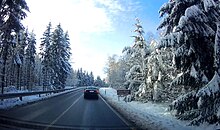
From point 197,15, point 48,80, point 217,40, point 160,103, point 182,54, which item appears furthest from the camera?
point 48,80

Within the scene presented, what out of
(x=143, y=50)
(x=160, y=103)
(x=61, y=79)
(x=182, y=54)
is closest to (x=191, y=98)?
(x=182, y=54)

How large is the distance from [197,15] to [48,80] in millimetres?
53681

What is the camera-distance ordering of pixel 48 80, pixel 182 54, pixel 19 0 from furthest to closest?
pixel 48 80, pixel 19 0, pixel 182 54

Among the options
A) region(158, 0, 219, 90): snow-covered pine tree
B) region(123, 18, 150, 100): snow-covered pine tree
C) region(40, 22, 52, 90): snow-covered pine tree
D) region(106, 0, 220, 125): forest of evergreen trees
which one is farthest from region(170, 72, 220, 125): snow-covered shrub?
region(40, 22, 52, 90): snow-covered pine tree

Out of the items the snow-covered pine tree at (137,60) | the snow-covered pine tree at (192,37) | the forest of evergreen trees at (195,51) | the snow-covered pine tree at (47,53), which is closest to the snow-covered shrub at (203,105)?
the forest of evergreen trees at (195,51)

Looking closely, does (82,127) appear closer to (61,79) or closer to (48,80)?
(48,80)

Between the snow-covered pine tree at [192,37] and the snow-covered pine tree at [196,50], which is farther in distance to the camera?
the snow-covered pine tree at [192,37]

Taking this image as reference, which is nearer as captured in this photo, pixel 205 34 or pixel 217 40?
pixel 217 40

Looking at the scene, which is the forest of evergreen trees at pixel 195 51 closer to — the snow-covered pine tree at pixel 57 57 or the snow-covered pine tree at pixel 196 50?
the snow-covered pine tree at pixel 196 50

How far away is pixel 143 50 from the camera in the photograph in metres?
29.4

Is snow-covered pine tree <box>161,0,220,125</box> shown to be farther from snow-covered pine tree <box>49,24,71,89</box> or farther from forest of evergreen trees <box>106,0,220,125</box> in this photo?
snow-covered pine tree <box>49,24,71,89</box>

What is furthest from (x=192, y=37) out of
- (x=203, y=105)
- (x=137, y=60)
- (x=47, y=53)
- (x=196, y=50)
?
(x=47, y=53)

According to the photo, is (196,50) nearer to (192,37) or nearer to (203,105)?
(192,37)

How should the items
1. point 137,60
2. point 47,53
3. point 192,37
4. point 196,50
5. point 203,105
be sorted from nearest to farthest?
point 203,105
point 192,37
point 196,50
point 137,60
point 47,53
